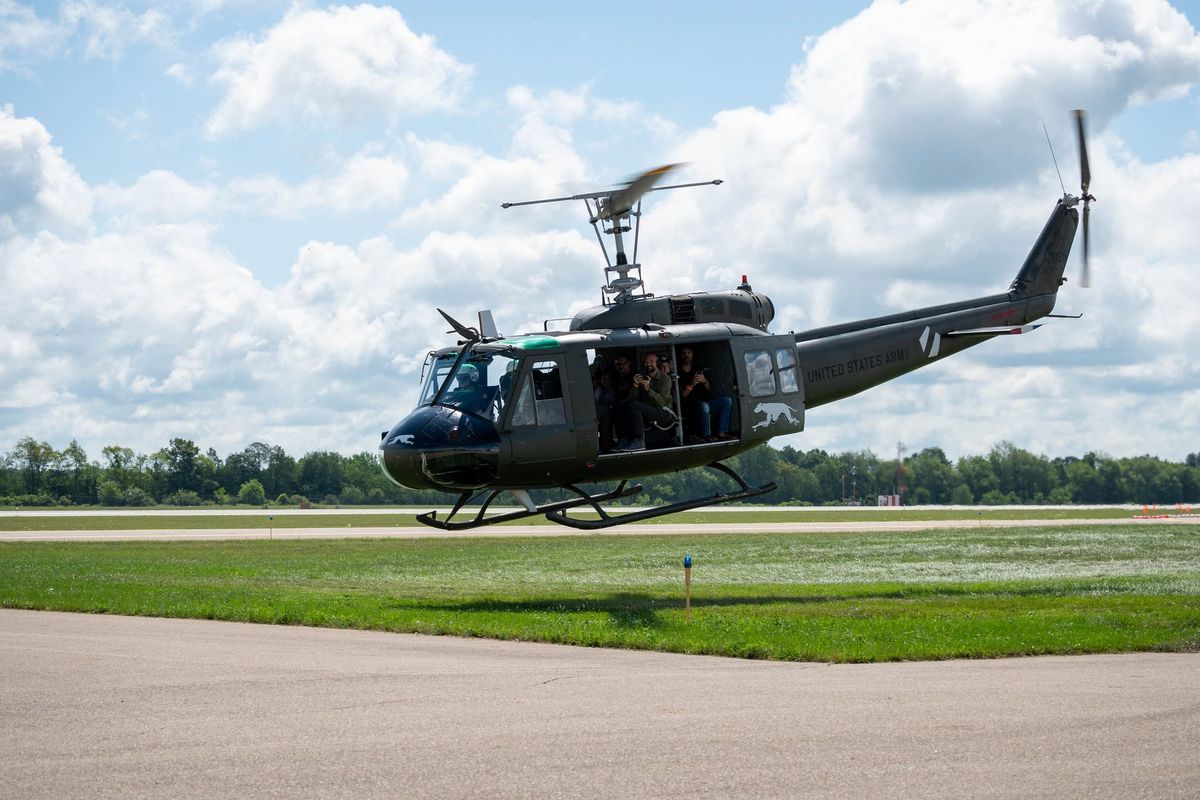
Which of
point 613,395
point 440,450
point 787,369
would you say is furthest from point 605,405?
point 787,369

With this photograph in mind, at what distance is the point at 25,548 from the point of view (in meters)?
40.3

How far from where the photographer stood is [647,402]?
22406 millimetres

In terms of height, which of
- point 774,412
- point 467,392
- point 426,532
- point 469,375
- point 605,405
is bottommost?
point 426,532

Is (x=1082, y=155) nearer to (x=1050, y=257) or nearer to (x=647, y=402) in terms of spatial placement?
(x=1050, y=257)

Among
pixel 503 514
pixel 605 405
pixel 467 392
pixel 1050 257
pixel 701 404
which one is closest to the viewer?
pixel 467 392

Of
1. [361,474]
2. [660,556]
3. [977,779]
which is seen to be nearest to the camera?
[977,779]

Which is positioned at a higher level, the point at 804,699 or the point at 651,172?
the point at 651,172

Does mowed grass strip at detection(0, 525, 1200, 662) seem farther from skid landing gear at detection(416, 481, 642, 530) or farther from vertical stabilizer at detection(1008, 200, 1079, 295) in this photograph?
vertical stabilizer at detection(1008, 200, 1079, 295)

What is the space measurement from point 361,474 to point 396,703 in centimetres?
12019

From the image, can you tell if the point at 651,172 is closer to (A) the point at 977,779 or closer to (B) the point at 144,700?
(B) the point at 144,700

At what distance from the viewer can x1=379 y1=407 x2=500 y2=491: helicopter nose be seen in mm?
19953

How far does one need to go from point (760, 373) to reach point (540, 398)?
4919mm

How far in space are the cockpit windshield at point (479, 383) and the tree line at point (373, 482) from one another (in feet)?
305

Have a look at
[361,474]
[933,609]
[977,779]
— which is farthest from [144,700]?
[361,474]
